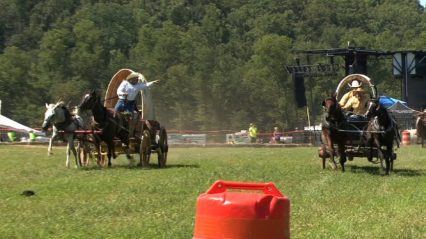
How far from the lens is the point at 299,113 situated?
7650 centimetres

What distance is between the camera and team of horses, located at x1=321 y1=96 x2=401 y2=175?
17.2 metres

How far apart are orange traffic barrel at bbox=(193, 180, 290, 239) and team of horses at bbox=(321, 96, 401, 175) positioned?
12.8 metres

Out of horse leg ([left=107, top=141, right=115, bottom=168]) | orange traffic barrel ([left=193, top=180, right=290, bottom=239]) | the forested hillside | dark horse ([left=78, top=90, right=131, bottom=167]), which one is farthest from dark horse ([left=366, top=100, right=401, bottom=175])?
the forested hillside

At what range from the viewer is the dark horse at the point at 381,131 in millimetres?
17172

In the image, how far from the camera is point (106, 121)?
724 inches

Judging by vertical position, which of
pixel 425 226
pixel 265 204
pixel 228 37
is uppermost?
pixel 228 37

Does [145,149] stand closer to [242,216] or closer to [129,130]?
[129,130]

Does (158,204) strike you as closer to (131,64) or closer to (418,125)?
(418,125)

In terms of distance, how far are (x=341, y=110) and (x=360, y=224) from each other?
30.1 ft

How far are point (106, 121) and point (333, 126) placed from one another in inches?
221

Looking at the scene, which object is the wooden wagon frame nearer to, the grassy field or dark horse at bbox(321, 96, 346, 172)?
the grassy field

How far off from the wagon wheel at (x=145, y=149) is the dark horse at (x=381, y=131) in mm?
5654

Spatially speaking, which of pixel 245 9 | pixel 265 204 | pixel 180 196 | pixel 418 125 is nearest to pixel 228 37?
pixel 245 9

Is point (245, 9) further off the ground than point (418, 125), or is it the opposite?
point (245, 9)
